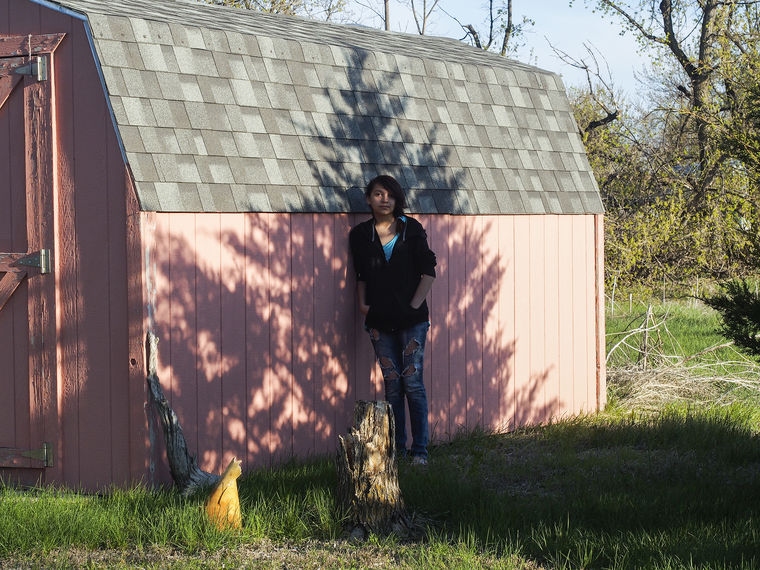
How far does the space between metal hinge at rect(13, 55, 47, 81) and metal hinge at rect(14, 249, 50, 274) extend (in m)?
1.17

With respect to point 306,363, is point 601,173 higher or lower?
higher

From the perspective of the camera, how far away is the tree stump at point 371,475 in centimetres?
554

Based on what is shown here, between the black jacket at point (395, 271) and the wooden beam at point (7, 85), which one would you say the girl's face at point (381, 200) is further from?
the wooden beam at point (7, 85)

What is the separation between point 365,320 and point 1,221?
105 inches

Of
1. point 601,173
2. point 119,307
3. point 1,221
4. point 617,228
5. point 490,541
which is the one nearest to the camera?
point 490,541

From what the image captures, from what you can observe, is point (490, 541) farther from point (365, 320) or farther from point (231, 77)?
point (231, 77)

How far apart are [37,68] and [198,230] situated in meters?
1.58

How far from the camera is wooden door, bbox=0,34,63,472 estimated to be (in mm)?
6773

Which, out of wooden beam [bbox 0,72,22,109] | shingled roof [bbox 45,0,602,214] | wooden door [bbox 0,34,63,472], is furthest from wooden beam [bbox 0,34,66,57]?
shingled roof [bbox 45,0,602,214]

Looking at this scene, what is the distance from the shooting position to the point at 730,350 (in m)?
11.9

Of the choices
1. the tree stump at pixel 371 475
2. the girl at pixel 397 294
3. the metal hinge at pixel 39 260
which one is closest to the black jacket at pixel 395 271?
the girl at pixel 397 294

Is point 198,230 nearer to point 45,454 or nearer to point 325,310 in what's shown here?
point 325,310

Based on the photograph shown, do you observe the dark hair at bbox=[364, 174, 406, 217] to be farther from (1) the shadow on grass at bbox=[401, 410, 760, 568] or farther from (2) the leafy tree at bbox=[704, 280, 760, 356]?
(2) the leafy tree at bbox=[704, 280, 760, 356]

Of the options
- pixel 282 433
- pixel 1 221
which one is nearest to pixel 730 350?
pixel 282 433
